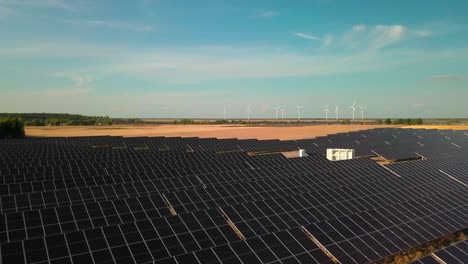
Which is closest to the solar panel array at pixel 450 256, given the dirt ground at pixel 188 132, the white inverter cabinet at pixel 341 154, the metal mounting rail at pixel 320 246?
the metal mounting rail at pixel 320 246

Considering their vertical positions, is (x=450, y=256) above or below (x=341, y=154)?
above

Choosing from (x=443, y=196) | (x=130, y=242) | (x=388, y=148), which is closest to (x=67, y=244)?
(x=130, y=242)

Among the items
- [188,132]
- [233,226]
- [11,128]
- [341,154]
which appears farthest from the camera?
[188,132]

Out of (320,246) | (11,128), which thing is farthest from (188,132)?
(320,246)

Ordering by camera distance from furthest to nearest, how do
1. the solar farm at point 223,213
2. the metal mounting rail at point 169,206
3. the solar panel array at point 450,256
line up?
the metal mounting rail at point 169,206, the solar farm at point 223,213, the solar panel array at point 450,256

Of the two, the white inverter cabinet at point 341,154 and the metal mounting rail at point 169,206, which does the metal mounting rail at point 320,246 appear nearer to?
the metal mounting rail at point 169,206

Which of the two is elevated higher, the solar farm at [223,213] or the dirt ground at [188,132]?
the solar farm at [223,213]

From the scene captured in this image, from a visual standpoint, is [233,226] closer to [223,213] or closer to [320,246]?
[223,213]
